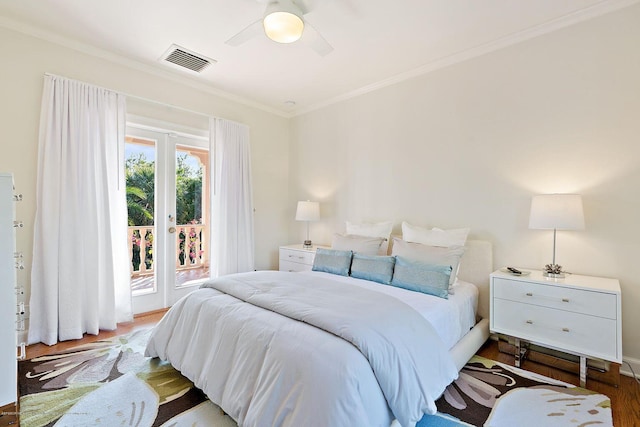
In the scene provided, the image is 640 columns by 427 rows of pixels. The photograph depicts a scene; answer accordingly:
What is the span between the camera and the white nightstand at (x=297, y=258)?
3779mm

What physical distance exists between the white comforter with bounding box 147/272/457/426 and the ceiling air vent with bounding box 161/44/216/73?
7.73 ft

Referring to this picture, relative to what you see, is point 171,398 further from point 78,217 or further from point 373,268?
point 78,217

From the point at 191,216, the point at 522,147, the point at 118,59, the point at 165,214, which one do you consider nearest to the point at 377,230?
the point at 522,147

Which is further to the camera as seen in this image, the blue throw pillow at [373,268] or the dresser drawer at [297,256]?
the dresser drawer at [297,256]

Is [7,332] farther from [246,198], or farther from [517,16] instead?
[517,16]

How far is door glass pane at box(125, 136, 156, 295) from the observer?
10.8 ft

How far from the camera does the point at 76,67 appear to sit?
2.83 m

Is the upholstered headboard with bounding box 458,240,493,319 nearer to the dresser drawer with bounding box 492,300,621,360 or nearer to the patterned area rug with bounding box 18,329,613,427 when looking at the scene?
the dresser drawer with bounding box 492,300,621,360

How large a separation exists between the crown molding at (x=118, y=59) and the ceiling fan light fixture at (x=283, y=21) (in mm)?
1842

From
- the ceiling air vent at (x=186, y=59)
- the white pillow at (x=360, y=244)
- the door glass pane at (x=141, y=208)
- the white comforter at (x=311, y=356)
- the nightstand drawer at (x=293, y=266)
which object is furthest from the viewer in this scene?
the nightstand drawer at (x=293, y=266)

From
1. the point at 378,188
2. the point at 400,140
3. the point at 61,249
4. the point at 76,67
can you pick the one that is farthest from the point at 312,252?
the point at 76,67

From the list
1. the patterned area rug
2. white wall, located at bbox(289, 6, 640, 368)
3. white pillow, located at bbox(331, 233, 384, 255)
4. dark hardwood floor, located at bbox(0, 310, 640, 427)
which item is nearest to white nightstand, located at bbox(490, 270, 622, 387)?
dark hardwood floor, located at bbox(0, 310, 640, 427)

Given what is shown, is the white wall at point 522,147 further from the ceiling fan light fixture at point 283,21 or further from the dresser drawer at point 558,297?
the ceiling fan light fixture at point 283,21

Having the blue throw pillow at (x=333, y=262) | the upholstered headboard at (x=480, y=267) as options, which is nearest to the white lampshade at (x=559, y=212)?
the upholstered headboard at (x=480, y=267)
